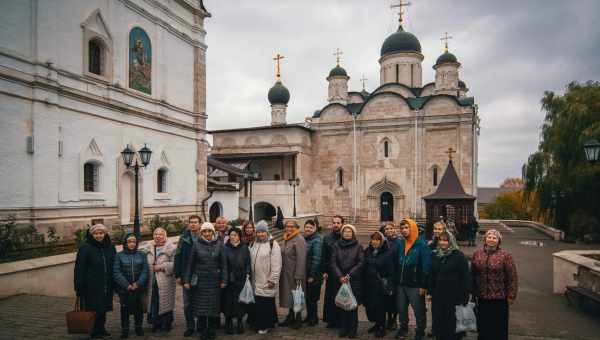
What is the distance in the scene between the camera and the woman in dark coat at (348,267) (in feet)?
18.5

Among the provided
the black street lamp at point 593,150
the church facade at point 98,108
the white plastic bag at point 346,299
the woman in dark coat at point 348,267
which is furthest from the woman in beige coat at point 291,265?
the church facade at point 98,108

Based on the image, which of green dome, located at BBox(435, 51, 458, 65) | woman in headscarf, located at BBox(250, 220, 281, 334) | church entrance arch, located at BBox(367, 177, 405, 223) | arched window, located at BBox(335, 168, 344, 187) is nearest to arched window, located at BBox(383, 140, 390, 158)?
church entrance arch, located at BBox(367, 177, 405, 223)

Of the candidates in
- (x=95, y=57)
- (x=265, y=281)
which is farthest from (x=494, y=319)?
(x=95, y=57)

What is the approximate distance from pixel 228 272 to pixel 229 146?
25.4m

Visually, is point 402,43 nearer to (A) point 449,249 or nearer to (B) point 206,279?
(A) point 449,249

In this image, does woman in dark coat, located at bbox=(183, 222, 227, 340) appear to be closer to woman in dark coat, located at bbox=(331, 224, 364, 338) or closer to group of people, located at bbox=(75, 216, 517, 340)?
group of people, located at bbox=(75, 216, 517, 340)

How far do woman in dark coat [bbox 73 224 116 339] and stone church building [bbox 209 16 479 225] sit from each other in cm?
1857

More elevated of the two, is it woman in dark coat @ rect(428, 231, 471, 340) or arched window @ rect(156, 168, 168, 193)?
arched window @ rect(156, 168, 168, 193)

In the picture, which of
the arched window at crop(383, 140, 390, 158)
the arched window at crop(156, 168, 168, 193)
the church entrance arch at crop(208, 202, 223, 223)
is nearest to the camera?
the arched window at crop(156, 168, 168, 193)

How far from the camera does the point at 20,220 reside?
1048 centimetres

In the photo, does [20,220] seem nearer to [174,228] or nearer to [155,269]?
[174,228]

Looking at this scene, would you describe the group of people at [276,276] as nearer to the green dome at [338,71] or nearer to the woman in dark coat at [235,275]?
the woman in dark coat at [235,275]

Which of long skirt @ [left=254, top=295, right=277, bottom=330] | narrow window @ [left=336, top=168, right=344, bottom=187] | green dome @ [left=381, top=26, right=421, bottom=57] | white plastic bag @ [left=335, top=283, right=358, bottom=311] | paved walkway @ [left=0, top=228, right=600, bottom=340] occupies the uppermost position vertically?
green dome @ [left=381, top=26, right=421, bottom=57]

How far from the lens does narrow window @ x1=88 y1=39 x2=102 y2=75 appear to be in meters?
13.0
